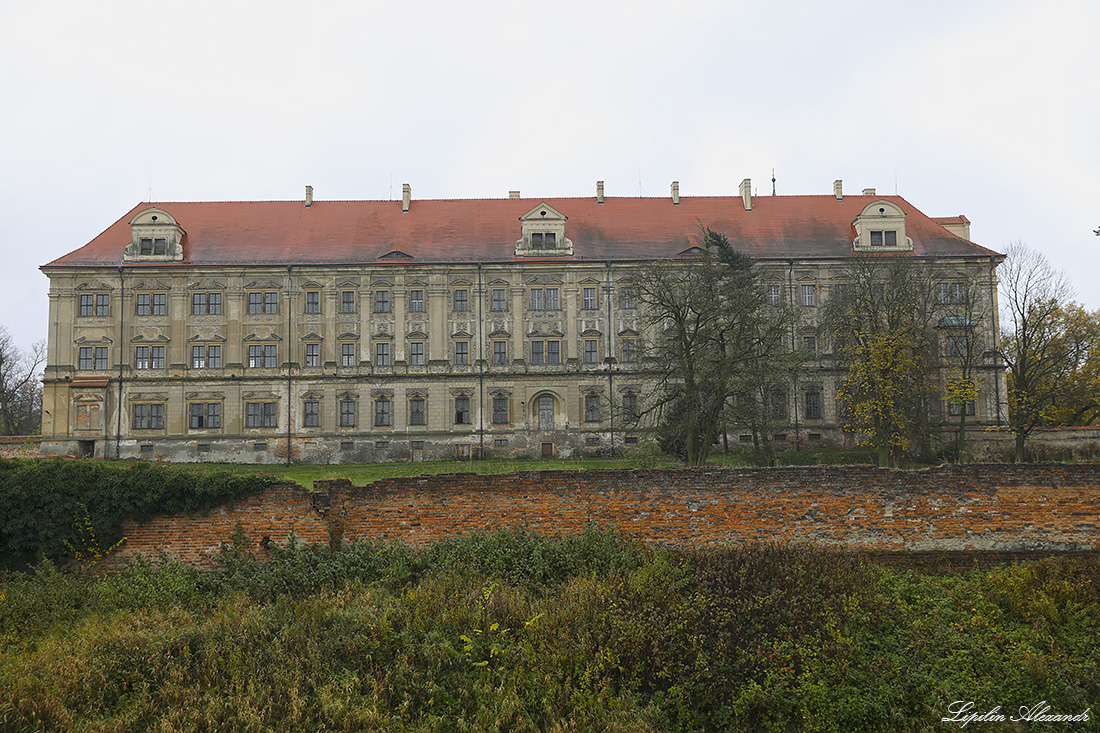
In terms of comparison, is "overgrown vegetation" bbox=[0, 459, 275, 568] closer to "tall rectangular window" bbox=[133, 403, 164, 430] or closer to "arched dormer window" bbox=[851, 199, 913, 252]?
"tall rectangular window" bbox=[133, 403, 164, 430]

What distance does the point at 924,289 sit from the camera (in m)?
32.0

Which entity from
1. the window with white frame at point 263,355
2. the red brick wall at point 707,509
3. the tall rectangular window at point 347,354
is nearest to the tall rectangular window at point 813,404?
the tall rectangular window at point 347,354

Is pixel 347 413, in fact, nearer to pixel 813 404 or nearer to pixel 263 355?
pixel 263 355


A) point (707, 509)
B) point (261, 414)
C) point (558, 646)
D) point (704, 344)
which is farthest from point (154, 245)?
point (558, 646)

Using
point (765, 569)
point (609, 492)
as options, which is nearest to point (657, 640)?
point (765, 569)

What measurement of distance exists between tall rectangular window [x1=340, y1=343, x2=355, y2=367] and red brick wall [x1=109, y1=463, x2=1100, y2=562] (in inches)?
932

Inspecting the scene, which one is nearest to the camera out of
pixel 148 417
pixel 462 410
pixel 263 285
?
pixel 148 417

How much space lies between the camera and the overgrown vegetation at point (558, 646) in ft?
32.6

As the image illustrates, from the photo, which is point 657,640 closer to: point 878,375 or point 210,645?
point 210,645

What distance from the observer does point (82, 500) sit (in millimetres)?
14633

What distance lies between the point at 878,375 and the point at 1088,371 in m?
12.3

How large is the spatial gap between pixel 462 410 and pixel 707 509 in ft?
79.8

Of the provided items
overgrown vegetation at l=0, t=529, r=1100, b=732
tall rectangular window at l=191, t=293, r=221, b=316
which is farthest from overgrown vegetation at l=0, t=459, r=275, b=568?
tall rectangular window at l=191, t=293, r=221, b=316

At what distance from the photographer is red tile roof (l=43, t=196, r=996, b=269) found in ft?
128
